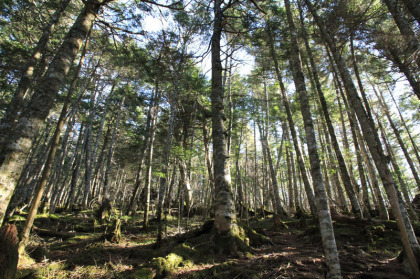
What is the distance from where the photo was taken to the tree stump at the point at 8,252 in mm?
2538

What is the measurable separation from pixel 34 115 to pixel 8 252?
94.6 inches

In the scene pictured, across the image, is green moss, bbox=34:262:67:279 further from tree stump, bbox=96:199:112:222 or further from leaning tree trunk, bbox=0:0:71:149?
tree stump, bbox=96:199:112:222

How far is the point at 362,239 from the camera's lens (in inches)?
245

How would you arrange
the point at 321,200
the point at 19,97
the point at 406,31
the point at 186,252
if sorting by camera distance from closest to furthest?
the point at 321,200
the point at 186,252
the point at 406,31
the point at 19,97

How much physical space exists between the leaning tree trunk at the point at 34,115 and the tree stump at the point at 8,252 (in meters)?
0.49

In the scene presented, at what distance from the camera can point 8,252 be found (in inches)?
103

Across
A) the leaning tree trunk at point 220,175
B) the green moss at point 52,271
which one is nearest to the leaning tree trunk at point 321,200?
the leaning tree trunk at point 220,175

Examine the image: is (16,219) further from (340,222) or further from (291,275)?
(340,222)

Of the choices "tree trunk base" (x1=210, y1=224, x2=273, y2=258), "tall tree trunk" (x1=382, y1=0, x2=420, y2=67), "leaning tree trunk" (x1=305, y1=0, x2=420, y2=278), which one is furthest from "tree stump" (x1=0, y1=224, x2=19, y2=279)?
"tall tree trunk" (x1=382, y1=0, x2=420, y2=67)

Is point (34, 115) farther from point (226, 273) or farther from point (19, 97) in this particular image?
point (19, 97)

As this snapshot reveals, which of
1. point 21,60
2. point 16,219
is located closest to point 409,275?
point 16,219

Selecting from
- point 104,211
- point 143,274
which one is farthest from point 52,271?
point 104,211

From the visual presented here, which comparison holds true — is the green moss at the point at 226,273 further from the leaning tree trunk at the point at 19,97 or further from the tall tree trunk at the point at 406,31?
the tall tree trunk at the point at 406,31

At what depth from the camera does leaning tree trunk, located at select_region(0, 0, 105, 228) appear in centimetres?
320
